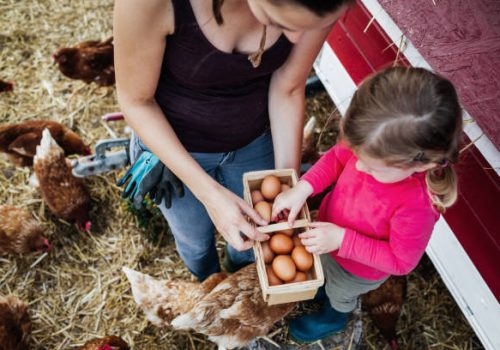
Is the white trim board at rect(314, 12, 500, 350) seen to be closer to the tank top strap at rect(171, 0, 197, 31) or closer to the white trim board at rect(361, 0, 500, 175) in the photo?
the white trim board at rect(361, 0, 500, 175)

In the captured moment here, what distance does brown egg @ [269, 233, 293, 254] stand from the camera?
1409 millimetres

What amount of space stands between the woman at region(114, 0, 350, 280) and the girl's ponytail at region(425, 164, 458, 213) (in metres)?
0.55

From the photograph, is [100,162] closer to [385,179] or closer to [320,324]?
[320,324]

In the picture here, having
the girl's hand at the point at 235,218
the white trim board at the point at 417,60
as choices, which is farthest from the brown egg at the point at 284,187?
the white trim board at the point at 417,60

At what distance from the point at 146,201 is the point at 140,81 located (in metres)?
1.30

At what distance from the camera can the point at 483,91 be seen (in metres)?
1.53

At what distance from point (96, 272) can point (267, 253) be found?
5.37 feet

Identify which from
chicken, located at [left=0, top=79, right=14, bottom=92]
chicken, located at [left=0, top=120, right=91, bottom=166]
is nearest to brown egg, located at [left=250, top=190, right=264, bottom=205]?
chicken, located at [left=0, top=120, right=91, bottom=166]

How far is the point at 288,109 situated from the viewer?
1.65m

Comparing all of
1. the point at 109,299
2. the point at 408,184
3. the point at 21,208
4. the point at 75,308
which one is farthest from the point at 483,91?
the point at 21,208

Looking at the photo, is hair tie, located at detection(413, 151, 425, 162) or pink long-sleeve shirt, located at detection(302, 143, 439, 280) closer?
hair tie, located at detection(413, 151, 425, 162)

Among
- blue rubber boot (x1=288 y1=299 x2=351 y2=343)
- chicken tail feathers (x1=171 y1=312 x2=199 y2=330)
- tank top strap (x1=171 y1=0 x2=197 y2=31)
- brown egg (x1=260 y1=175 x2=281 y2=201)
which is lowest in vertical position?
blue rubber boot (x1=288 y1=299 x2=351 y2=343)

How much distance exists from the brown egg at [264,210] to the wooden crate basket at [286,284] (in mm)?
39

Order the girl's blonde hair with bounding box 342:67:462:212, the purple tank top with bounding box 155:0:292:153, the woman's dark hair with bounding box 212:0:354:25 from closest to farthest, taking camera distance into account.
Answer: the woman's dark hair with bounding box 212:0:354:25 < the girl's blonde hair with bounding box 342:67:462:212 < the purple tank top with bounding box 155:0:292:153
